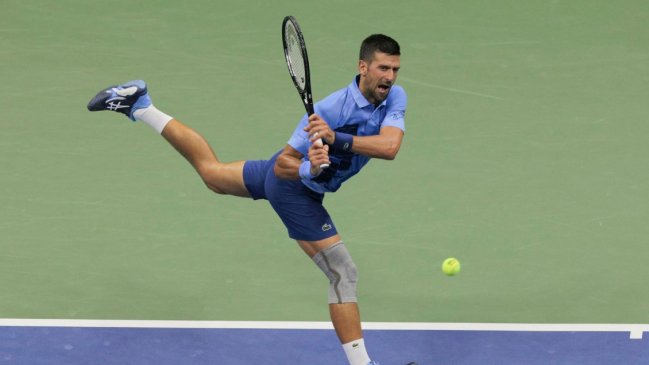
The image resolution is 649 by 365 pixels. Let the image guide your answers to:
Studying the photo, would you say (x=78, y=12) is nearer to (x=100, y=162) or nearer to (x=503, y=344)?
(x=100, y=162)

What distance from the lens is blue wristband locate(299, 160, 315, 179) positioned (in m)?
9.74

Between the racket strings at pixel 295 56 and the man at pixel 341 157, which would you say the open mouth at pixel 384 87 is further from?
the racket strings at pixel 295 56

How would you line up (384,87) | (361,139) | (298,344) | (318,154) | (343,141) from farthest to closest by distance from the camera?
(298,344) < (384,87) < (361,139) < (343,141) < (318,154)

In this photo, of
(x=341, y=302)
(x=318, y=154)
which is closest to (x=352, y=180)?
(x=341, y=302)

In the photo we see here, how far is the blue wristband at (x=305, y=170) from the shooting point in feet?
32.0

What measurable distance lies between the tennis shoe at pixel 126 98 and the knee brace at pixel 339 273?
7.73 ft

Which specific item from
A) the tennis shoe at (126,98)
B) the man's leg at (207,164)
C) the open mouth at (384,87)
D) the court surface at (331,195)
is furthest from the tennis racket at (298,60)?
the court surface at (331,195)

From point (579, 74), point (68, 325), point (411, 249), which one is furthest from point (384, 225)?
point (579, 74)

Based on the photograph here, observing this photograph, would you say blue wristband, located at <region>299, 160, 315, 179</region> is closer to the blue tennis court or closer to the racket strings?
the racket strings

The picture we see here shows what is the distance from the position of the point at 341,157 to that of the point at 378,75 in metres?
0.64

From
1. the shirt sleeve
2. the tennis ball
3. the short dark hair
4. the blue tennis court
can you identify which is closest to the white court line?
the blue tennis court

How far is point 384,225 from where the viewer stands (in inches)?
481

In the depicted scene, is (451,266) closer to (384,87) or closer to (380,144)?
(380,144)

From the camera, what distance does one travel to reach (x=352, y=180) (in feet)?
42.5
